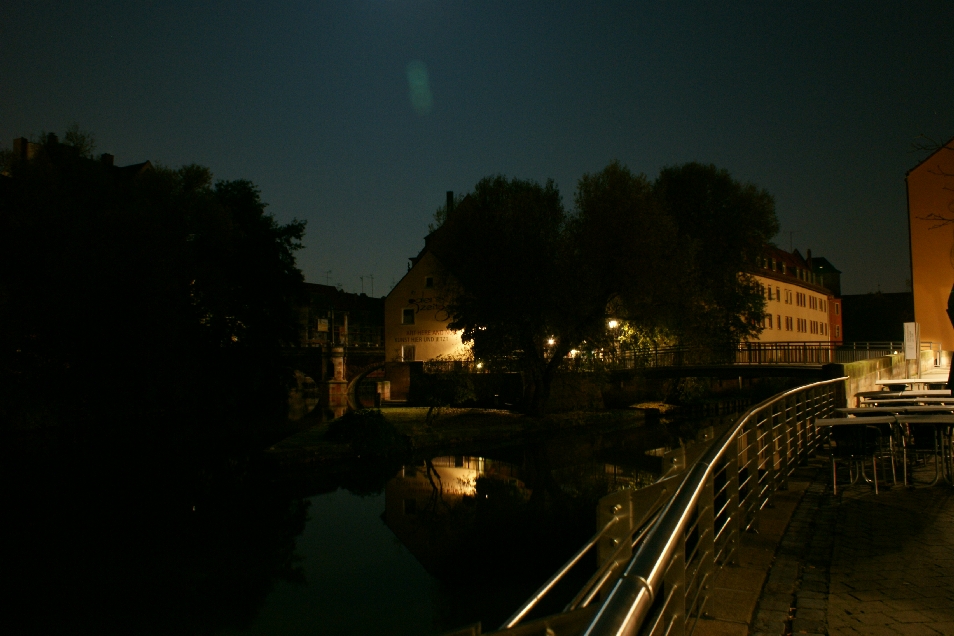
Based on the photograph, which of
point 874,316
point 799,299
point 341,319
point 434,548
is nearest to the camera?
point 434,548

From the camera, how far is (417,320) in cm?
4716

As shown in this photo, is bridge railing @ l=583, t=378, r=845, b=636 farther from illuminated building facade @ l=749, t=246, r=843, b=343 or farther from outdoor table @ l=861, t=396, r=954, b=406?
illuminated building facade @ l=749, t=246, r=843, b=343

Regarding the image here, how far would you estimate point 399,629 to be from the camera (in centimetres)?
955

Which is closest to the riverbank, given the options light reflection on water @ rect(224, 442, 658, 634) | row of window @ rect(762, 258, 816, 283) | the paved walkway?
light reflection on water @ rect(224, 442, 658, 634)

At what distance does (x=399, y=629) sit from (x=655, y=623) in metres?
8.17

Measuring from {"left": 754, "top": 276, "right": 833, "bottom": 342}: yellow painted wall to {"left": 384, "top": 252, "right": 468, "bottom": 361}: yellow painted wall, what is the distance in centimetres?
2107

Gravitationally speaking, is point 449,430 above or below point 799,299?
below

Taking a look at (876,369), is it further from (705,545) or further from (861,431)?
(705,545)

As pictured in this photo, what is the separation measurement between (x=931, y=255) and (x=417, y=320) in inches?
1111

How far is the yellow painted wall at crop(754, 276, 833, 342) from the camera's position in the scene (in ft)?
180

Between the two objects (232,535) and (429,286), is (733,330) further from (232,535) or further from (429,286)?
(232,535)

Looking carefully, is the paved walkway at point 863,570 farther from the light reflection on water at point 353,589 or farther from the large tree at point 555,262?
the large tree at point 555,262

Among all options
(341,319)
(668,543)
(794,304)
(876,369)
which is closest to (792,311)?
(794,304)

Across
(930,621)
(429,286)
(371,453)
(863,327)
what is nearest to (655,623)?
(930,621)
